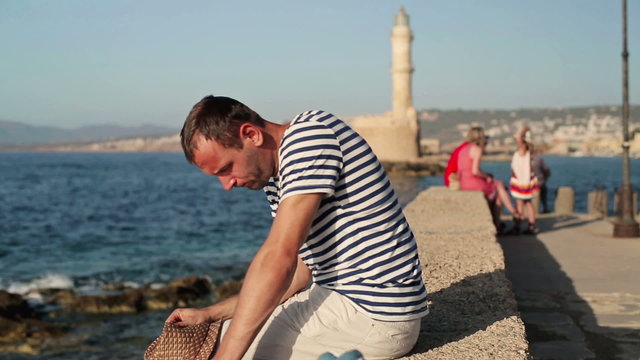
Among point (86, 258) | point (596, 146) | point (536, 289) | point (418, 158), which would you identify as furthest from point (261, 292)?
point (596, 146)

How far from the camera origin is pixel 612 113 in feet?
564

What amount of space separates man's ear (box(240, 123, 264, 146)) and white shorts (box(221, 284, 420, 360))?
0.55 metres

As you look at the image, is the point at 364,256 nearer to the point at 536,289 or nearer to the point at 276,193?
the point at 276,193

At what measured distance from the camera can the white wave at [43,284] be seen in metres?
13.6

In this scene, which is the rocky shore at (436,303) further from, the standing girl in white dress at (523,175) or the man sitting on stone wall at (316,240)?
the standing girl in white dress at (523,175)

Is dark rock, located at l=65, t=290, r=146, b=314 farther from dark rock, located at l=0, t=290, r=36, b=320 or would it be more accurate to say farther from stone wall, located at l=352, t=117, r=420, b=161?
stone wall, located at l=352, t=117, r=420, b=161

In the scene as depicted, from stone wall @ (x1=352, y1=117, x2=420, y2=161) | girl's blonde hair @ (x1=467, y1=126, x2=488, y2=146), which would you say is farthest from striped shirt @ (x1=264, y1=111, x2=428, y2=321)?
stone wall @ (x1=352, y1=117, x2=420, y2=161)

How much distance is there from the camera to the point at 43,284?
1431 cm

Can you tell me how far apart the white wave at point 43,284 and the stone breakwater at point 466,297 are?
8772mm

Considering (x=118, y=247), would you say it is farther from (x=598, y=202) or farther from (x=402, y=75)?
(x=402, y=75)

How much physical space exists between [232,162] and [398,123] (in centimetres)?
5506

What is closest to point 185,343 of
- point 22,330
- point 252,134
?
point 252,134

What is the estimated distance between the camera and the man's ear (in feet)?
8.00

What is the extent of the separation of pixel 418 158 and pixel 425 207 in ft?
165
